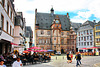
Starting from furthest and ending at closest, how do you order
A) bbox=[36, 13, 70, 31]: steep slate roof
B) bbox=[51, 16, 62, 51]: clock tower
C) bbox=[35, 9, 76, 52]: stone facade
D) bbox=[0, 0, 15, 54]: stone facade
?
bbox=[36, 13, 70, 31]: steep slate roof < bbox=[51, 16, 62, 51]: clock tower < bbox=[35, 9, 76, 52]: stone facade < bbox=[0, 0, 15, 54]: stone facade

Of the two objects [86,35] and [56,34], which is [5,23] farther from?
[86,35]

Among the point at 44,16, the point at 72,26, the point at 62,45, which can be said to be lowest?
the point at 62,45

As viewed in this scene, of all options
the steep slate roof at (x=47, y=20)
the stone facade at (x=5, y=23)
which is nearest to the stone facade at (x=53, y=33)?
the steep slate roof at (x=47, y=20)

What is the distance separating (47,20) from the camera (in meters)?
65.1

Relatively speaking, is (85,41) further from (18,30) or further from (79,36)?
(18,30)

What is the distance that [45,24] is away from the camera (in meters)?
63.3

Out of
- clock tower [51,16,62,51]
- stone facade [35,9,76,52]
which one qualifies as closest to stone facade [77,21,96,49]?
stone facade [35,9,76,52]

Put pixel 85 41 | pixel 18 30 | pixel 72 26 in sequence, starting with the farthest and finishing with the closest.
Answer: pixel 72 26 → pixel 85 41 → pixel 18 30

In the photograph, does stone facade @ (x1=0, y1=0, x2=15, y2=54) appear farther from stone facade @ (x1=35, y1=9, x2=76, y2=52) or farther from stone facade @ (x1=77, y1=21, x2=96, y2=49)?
stone facade @ (x1=77, y1=21, x2=96, y2=49)

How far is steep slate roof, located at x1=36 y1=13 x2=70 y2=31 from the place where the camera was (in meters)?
62.8

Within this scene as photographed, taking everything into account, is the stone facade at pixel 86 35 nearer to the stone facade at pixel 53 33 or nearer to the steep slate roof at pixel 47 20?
the stone facade at pixel 53 33

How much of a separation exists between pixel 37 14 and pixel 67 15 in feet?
52.4

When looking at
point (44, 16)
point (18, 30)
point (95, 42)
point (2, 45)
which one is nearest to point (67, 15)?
point (44, 16)

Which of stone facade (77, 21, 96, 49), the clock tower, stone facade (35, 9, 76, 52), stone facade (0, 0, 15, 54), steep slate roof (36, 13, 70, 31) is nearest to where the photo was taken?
stone facade (0, 0, 15, 54)
